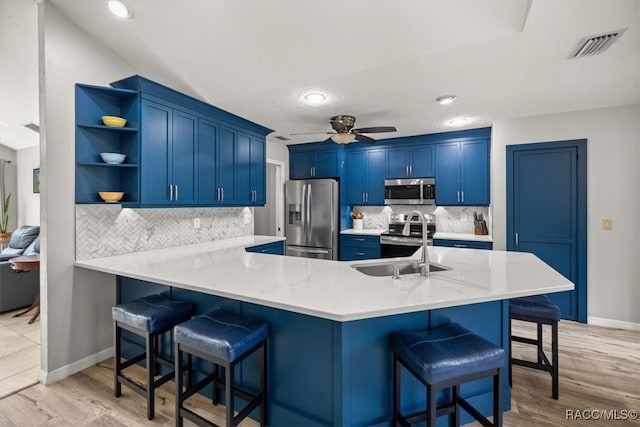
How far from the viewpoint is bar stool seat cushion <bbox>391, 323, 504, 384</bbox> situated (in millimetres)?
1362

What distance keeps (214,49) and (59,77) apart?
1.17 metres

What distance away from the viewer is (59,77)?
2.33 m

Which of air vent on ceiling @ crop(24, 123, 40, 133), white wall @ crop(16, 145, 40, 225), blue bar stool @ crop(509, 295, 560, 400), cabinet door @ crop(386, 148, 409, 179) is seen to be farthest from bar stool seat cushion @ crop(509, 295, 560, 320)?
white wall @ crop(16, 145, 40, 225)

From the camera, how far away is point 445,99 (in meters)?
3.22

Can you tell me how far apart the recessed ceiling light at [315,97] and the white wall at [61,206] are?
185 centimetres

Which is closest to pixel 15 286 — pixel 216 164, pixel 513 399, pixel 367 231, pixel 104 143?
pixel 104 143

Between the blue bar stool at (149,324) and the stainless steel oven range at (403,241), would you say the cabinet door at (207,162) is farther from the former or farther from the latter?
the stainless steel oven range at (403,241)

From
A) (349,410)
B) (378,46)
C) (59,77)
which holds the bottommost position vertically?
(349,410)

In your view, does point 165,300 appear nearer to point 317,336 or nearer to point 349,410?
point 317,336

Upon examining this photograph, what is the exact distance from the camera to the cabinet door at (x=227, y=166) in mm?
3658

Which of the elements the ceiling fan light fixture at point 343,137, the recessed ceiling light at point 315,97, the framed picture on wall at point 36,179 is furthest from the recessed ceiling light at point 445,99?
the framed picture on wall at point 36,179

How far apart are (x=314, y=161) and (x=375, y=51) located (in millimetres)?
3131

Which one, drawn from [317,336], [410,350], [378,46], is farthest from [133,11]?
[410,350]

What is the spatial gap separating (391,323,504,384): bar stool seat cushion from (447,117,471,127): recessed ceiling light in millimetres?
3155
